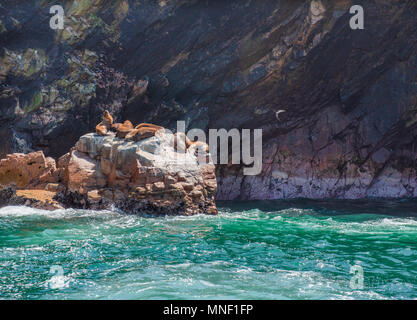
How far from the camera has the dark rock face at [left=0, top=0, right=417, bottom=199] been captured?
18.4 metres

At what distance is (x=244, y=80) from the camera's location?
65.0 ft

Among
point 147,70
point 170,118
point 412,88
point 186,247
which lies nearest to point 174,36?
point 147,70

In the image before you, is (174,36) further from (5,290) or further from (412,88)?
(5,290)

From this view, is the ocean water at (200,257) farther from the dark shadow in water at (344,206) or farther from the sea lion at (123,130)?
the sea lion at (123,130)

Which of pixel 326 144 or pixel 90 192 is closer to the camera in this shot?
pixel 90 192

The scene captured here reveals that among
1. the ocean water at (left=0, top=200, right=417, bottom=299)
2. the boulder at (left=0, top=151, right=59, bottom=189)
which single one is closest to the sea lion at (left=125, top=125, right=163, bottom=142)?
the ocean water at (left=0, top=200, right=417, bottom=299)

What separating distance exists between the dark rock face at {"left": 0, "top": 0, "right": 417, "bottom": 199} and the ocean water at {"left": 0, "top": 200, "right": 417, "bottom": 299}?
7.88 m

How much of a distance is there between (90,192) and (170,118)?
8000mm

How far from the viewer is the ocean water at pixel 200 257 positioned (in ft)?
18.0

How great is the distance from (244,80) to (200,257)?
45.3 feet

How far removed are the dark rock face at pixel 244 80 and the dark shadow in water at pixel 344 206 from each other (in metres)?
1.62

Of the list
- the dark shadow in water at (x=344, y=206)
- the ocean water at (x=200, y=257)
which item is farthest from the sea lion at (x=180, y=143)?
the dark shadow in water at (x=344, y=206)

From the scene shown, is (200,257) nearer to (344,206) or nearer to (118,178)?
(118,178)

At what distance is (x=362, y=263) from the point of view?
713 cm
